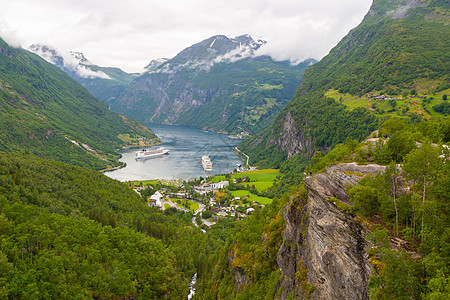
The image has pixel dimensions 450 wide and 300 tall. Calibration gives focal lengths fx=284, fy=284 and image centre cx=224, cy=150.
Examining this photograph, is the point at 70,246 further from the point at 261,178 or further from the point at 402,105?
the point at 402,105

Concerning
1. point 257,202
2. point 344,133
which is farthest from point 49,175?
point 344,133

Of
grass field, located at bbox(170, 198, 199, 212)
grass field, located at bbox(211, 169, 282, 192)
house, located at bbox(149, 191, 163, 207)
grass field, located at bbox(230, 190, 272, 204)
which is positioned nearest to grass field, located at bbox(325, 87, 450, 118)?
grass field, located at bbox(211, 169, 282, 192)

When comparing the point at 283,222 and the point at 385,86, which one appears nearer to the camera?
the point at 283,222

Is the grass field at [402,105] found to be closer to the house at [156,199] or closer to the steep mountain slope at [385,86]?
the steep mountain slope at [385,86]

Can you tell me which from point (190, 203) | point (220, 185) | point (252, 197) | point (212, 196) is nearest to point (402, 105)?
point (252, 197)

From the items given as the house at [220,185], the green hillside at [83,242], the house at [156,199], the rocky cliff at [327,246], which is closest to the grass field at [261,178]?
the house at [220,185]

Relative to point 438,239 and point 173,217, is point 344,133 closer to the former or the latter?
point 173,217

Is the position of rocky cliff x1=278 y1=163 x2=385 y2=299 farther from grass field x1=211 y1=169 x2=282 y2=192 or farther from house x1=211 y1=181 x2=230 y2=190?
house x1=211 y1=181 x2=230 y2=190
